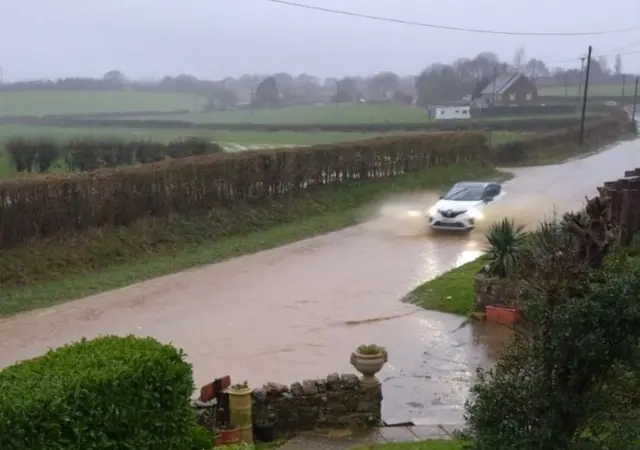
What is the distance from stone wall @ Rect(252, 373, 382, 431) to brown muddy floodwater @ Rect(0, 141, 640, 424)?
0.77 meters

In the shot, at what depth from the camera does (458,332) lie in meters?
13.0

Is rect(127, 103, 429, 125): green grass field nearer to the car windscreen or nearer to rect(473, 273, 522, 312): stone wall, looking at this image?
the car windscreen

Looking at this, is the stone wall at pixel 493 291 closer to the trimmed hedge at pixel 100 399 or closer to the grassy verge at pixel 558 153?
the trimmed hedge at pixel 100 399

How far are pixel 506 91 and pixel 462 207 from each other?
76179mm

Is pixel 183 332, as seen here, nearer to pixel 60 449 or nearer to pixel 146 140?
pixel 60 449

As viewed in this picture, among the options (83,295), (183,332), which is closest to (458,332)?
(183,332)

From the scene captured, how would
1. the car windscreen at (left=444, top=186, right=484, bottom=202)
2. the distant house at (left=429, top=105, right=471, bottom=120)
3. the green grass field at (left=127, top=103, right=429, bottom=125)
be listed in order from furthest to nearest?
1. the distant house at (left=429, top=105, right=471, bottom=120)
2. the green grass field at (left=127, top=103, right=429, bottom=125)
3. the car windscreen at (left=444, top=186, right=484, bottom=202)

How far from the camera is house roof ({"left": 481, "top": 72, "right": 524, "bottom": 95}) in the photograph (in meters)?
95.8

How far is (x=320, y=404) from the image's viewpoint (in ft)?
29.2

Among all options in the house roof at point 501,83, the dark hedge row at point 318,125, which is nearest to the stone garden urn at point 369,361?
the dark hedge row at point 318,125

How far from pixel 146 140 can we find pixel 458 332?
23.4 m

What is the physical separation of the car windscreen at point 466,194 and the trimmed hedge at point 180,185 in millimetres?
4762

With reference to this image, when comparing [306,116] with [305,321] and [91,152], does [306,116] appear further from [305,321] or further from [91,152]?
[305,321]

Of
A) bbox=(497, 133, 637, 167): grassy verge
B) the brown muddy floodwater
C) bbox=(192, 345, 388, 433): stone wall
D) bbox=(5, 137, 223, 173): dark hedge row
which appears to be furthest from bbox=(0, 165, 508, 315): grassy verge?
bbox=(497, 133, 637, 167): grassy verge
